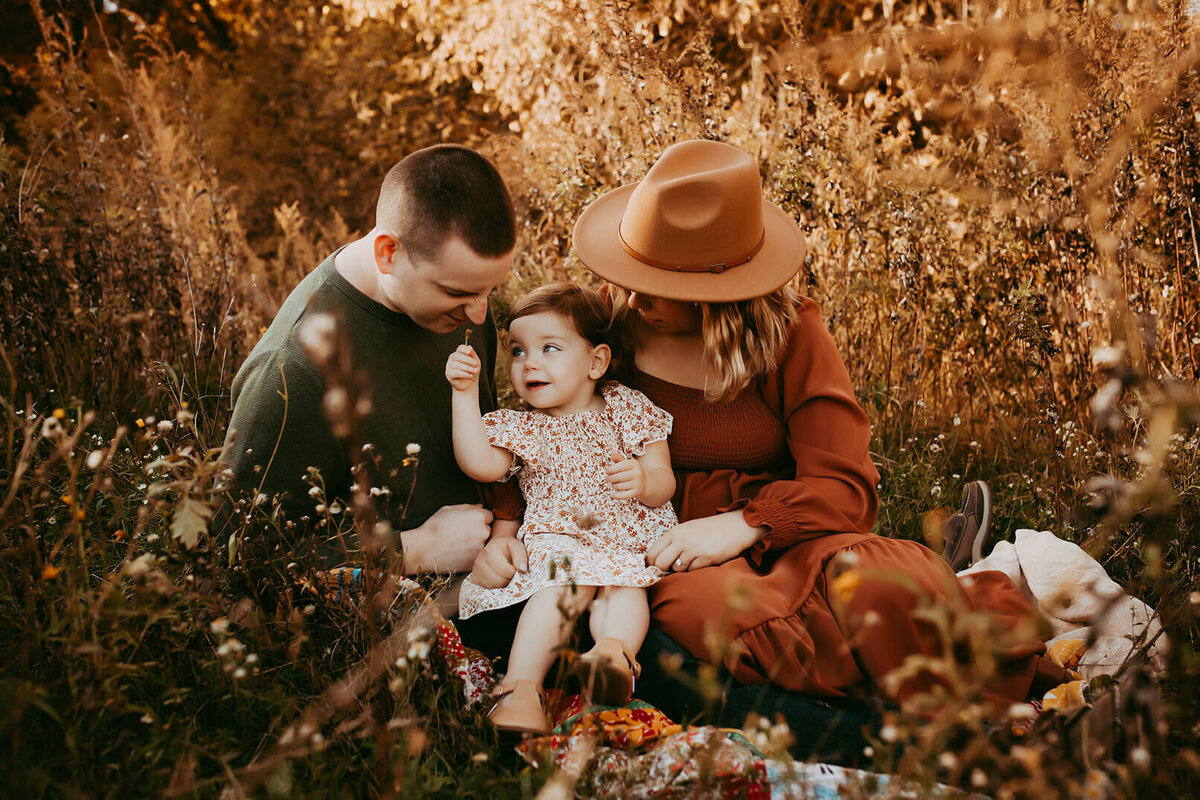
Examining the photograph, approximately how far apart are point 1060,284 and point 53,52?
471 cm

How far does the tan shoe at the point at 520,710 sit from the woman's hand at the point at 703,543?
1.81ft

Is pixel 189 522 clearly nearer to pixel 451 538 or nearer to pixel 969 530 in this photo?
pixel 451 538

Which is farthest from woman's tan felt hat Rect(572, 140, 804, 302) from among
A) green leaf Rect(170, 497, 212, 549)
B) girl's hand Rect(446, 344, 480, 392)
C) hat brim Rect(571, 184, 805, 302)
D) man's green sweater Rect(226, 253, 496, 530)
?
green leaf Rect(170, 497, 212, 549)

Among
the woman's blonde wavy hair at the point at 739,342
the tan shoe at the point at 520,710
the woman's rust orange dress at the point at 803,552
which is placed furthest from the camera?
the woman's blonde wavy hair at the point at 739,342

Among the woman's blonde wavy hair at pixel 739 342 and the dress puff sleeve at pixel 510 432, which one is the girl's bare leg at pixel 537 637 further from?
the woman's blonde wavy hair at pixel 739 342

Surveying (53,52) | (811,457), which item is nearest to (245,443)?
(811,457)

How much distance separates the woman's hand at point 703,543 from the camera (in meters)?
2.49

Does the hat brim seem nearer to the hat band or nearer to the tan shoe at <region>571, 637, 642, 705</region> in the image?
the hat band

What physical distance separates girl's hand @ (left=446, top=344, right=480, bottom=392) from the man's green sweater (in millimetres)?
224

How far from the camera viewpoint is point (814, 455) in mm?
2625

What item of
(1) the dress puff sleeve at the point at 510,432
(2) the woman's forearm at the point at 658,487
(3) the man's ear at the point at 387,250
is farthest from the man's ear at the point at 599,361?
(3) the man's ear at the point at 387,250

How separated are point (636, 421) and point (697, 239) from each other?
1.91 ft

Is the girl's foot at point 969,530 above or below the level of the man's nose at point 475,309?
below

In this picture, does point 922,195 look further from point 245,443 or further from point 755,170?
point 245,443
